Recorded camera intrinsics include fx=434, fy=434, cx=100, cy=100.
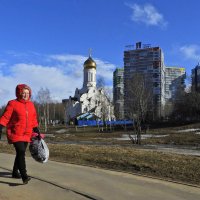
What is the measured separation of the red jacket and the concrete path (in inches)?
36.5

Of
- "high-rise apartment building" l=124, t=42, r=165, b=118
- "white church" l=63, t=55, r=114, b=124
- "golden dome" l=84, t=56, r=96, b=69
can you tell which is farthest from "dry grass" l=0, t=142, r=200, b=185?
"high-rise apartment building" l=124, t=42, r=165, b=118

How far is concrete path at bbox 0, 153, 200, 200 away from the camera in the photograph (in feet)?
24.0

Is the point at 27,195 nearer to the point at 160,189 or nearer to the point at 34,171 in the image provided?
the point at 160,189

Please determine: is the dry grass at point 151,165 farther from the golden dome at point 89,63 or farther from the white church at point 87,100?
the golden dome at point 89,63

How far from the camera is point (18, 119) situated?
8.14m

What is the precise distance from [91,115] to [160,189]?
104m

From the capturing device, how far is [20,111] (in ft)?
26.7

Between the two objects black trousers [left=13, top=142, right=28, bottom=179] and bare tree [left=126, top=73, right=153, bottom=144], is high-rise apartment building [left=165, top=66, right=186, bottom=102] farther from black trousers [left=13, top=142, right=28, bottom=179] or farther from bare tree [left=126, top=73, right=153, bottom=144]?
black trousers [left=13, top=142, right=28, bottom=179]

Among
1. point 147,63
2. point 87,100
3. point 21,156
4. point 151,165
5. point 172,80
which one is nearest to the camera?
point 21,156

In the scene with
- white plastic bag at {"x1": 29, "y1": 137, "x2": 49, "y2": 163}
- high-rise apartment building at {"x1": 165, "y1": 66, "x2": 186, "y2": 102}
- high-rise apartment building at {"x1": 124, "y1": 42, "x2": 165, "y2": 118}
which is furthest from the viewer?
high-rise apartment building at {"x1": 165, "y1": 66, "x2": 186, "y2": 102}

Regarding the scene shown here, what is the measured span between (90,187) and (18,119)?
6.12 feet

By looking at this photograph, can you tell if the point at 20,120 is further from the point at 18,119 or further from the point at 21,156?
the point at 21,156

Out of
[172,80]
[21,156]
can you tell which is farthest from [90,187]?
[172,80]

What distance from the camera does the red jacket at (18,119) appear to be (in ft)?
26.5
